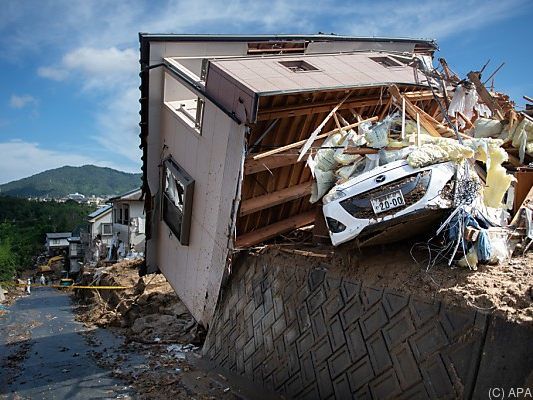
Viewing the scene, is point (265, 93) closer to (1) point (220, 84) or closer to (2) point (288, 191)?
(1) point (220, 84)

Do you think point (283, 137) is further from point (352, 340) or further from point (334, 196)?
point (352, 340)

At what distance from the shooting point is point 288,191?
8.41 meters

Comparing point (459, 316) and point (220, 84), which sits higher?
point (220, 84)

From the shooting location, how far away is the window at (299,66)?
8.18 meters

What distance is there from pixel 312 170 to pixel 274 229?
201 cm

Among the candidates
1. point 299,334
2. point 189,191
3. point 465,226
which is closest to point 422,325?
point 465,226

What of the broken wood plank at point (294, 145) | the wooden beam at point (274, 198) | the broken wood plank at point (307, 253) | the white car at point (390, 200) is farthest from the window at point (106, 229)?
the white car at point (390, 200)

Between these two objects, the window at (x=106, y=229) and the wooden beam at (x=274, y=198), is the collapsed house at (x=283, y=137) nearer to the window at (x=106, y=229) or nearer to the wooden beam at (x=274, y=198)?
the wooden beam at (x=274, y=198)

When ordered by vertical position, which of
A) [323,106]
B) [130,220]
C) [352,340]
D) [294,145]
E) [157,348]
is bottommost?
[157,348]

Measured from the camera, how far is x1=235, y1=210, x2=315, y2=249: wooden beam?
8.27 m

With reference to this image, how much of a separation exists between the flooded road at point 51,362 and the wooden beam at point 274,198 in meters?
4.34

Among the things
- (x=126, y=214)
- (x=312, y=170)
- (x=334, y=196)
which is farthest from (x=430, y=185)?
(x=126, y=214)

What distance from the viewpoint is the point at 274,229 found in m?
8.66

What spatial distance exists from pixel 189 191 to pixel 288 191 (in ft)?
7.14
